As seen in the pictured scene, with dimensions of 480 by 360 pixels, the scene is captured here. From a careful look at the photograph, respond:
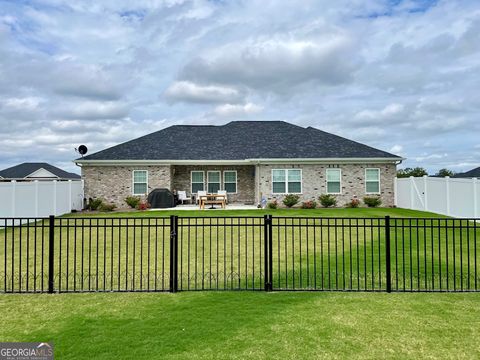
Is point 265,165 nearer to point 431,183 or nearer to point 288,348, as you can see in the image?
point 431,183

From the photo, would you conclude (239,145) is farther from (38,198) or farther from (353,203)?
(38,198)

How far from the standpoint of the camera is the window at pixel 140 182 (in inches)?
915

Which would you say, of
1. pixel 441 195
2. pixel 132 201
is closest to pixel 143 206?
pixel 132 201

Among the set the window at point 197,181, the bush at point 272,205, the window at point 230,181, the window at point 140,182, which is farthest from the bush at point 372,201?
the window at point 140,182

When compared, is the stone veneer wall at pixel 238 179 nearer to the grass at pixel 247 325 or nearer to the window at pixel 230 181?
the window at pixel 230 181

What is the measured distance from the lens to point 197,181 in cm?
2533

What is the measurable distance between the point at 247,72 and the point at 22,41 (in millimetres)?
10550

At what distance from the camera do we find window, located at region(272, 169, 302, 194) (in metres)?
23.0

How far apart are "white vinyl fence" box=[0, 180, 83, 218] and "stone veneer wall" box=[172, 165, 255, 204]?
651cm

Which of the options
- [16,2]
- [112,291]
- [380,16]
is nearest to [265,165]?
[380,16]

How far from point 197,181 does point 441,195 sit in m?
15.3

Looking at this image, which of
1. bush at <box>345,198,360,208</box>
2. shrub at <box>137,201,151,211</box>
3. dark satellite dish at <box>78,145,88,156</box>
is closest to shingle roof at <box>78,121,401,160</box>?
dark satellite dish at <box>78,145,88,156</box>

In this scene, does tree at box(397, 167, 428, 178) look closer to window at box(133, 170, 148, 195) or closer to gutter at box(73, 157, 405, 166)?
gutter at box(73, 157, 405, 166)

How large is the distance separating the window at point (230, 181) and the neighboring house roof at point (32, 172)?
36.7 metres
